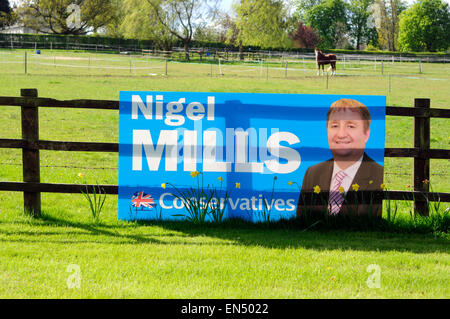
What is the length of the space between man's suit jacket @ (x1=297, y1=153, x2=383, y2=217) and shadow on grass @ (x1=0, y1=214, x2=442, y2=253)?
0.28 metres

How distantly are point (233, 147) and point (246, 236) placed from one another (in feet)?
3.44

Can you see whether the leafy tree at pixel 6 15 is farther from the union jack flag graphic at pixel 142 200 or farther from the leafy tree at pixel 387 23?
the union jack flag graphic at pixel 142 200

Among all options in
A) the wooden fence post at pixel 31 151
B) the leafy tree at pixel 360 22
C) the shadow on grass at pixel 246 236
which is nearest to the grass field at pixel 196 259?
the shadow on grass at pixel 246 236

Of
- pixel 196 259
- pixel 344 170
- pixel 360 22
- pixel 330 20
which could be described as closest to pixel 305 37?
pixel 330 20

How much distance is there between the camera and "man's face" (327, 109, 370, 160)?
6.35 meters

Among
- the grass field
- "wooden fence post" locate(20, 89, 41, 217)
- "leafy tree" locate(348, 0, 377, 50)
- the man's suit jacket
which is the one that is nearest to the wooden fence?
"wooden fence post" locate(20, 89, 41, 217)

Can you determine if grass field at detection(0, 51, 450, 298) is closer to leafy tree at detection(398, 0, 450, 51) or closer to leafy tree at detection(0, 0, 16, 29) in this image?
leafy tree at detection(0, 0, 16, 29)

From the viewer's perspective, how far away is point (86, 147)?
6.45 m

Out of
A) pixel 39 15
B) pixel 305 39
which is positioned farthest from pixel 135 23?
pixel 305 39

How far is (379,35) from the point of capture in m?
113

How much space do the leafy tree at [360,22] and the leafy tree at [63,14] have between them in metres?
52.0

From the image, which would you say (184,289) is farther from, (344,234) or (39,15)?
(39,15)

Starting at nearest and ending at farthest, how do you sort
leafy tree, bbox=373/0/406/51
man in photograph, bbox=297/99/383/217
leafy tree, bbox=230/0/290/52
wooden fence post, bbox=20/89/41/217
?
man in photograph, bbox=297/99/383/217 → wooden fence post, bbox=20/89/41/217 → leafy tree, bbox=230/0/290/52 → leafy tree, bbox=373/0/406/51

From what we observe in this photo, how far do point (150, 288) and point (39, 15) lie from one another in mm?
97694
